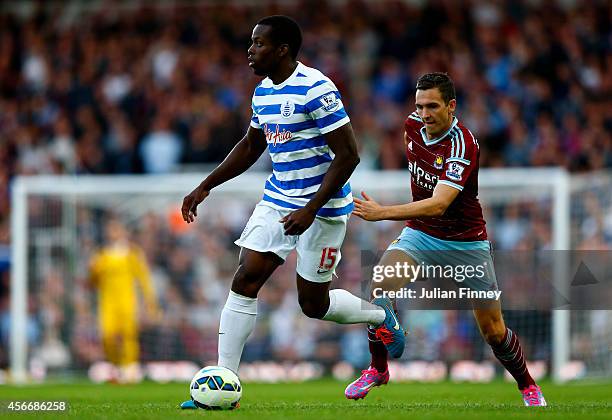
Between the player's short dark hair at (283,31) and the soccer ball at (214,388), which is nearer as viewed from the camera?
the soccer ball at (214,388)

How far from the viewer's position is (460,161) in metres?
7.91

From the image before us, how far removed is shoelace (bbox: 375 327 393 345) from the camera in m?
8.32

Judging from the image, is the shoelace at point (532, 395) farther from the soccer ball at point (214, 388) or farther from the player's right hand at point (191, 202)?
the player's right hand at point (191, 202)

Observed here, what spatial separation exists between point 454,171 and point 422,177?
0.43m

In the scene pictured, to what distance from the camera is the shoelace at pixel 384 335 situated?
832cm

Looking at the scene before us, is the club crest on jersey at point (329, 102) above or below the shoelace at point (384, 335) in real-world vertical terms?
above

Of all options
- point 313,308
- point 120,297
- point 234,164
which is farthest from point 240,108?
point 313,308

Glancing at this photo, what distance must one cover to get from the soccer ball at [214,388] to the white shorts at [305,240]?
849 mm

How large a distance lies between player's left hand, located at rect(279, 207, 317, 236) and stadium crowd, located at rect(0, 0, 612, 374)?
787 centimetres

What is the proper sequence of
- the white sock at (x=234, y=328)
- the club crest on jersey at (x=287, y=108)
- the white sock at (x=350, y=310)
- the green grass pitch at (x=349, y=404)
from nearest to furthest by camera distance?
the green grass pitch at (x=349, y=404), the white sock at (x=234, y=328), the club crest on jersey at (x=287, y=108), the white sock at (x=350, y=310)

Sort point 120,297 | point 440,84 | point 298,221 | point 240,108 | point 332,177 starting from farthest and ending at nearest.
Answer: point 240,108, point 120,297, point 440,84, point 332,177, point 298,221

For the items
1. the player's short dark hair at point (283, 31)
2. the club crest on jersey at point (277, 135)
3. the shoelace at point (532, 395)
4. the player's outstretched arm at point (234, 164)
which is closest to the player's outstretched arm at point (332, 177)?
the club crest on jersey at point (277, 135)

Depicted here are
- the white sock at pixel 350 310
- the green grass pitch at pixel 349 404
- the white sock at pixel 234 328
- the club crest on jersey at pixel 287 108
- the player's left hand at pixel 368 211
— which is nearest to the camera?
the green grass pitch at pixel 349 404

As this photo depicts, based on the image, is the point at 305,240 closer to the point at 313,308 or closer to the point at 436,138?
the point at 313,308
